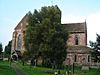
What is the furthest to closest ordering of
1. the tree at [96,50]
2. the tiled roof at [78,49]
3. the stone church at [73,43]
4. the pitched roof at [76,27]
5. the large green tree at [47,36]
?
the pitched roof at [76,27] < the stone church at [73,43] < the tiled roof at [78,49] < the large green tree at [47,36] < the tree at [96,50]

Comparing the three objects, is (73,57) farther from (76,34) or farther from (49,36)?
(49,36)

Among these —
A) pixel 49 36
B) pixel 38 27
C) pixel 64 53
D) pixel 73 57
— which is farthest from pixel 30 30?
pixel 73 57

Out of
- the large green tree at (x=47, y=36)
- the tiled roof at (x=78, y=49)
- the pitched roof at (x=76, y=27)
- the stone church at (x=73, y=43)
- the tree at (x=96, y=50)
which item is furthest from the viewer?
the pitched roof at (x=76, y=27)

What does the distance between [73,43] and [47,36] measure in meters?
22.5

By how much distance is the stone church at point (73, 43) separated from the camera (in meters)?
73.2

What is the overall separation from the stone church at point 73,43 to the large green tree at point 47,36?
7664 mm

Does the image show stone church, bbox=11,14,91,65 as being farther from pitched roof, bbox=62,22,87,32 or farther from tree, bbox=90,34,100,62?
tree, bbox=90,34,100,62

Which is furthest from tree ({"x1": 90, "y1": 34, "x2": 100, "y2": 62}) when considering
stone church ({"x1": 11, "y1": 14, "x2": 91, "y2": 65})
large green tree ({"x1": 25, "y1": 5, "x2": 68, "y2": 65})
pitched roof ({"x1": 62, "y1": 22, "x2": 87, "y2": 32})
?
pitched roof ({"x1": 62, "y1": 22, "x2": 87, "y2": 32})

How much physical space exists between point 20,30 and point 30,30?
71.7ft

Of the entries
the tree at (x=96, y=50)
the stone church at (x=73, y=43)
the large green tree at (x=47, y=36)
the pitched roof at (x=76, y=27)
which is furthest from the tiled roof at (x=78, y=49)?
the tree at (x=96, y=50)

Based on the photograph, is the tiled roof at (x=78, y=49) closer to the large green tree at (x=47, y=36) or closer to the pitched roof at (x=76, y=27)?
the pitched roof at (x=76, y=27)

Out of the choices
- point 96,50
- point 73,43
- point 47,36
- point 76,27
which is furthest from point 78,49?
point 96,50

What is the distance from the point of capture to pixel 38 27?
200 ft

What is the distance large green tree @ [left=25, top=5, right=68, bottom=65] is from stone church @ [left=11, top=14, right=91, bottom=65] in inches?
302
